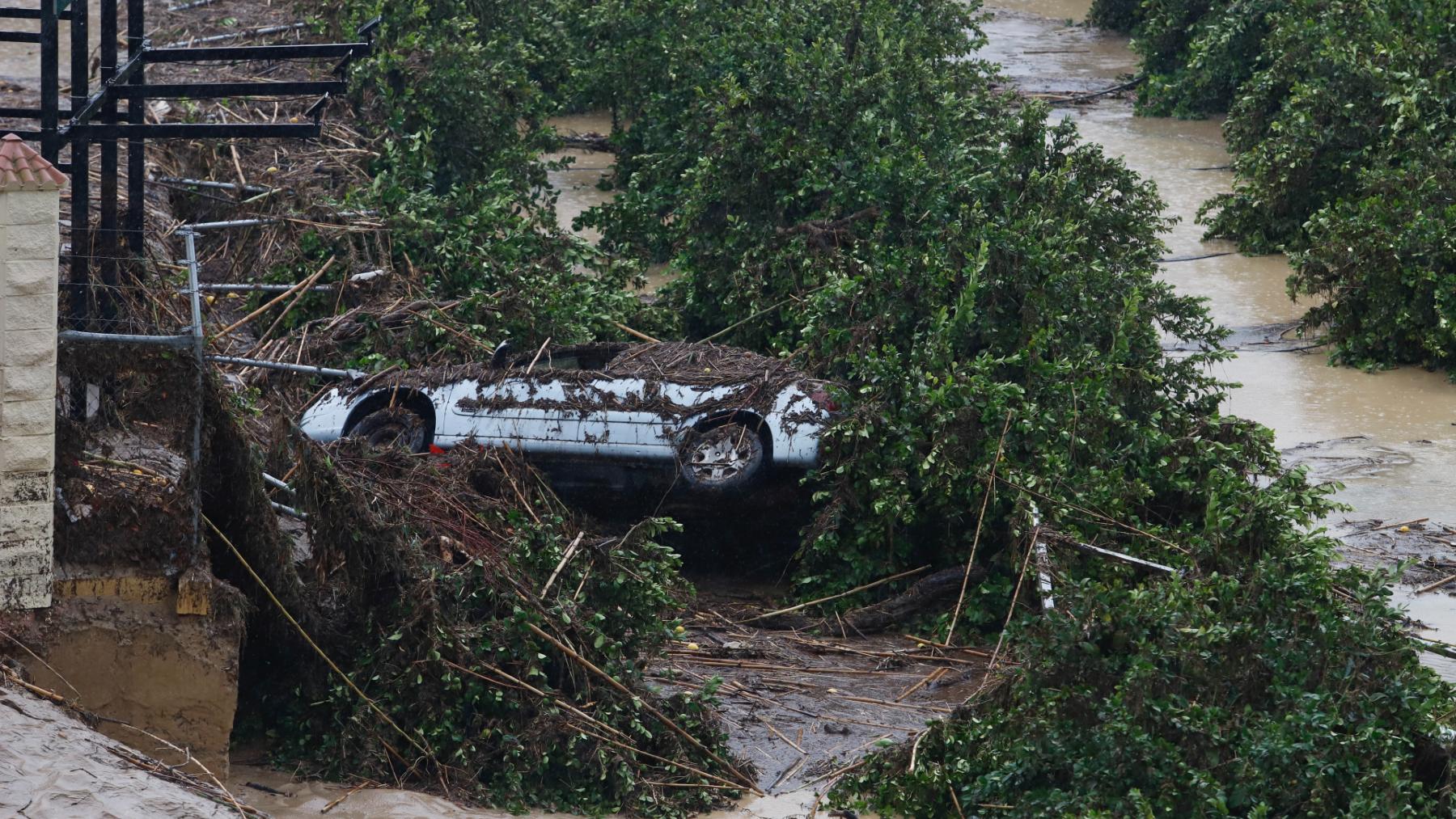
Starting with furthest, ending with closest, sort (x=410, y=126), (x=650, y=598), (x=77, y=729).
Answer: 1. (x=410, y=126)
2. (x=650, y=598)
3. (x=77, y=729)

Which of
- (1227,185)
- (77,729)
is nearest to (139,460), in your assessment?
(77,729)

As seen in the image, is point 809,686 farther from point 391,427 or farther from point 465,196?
point 465,196

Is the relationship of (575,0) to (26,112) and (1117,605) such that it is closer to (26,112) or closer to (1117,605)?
(26,112)

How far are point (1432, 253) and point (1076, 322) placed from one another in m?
4.29

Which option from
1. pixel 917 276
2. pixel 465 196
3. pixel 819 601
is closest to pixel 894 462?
pixel 819 601

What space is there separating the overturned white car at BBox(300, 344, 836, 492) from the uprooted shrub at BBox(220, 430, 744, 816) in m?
1.84

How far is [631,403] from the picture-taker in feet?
33.3

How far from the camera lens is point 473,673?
7.55 m

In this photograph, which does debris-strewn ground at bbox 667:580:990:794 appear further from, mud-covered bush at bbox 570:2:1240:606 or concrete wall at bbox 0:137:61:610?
concrete wall at bbox 0:137:61:610

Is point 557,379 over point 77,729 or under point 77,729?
over

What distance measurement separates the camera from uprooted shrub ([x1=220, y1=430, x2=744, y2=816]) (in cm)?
745

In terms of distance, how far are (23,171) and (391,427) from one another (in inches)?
176

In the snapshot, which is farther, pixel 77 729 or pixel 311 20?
pixel 311 20

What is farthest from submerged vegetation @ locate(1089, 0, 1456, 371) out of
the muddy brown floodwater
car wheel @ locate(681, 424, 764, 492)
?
car wheel @ locate(681, 424, 764, 492)
